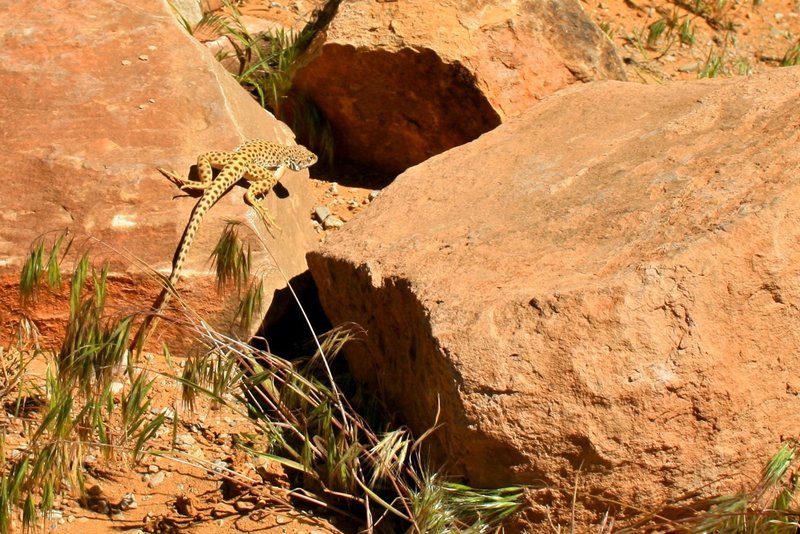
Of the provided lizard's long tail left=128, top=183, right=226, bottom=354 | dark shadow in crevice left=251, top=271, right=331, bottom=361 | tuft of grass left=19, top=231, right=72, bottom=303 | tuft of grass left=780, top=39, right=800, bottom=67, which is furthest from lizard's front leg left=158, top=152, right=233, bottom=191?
tuft of grass left=780, top=39, right=800, bottom=67

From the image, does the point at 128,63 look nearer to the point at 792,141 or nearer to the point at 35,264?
the point at 35,264

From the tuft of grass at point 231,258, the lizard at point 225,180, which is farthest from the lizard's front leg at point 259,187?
the tuft of grass at point 231,258

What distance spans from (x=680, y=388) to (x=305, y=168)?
3.35 meters

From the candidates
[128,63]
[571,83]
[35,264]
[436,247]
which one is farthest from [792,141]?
[128,63]

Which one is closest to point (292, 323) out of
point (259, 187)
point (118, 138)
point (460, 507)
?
point (259, 187)

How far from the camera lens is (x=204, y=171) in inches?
205

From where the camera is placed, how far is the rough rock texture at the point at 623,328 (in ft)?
11.6

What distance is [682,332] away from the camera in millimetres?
3527

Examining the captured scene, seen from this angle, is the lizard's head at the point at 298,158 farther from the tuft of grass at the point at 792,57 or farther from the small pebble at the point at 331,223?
the tuft of grass at the point at 792,57

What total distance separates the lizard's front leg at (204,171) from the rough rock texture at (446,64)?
135cm

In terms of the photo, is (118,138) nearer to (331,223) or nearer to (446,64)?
(331,223)

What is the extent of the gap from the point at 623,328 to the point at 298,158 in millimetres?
3054

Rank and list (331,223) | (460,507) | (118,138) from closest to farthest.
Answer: (460,507)
(118,138)
(331,223)

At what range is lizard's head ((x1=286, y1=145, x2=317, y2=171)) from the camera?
20.0 feet
